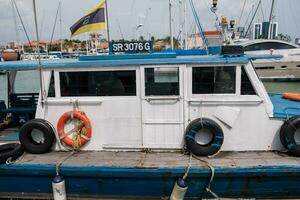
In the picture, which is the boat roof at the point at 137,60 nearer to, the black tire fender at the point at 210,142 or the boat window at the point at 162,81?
the boat window at the point at 162,81

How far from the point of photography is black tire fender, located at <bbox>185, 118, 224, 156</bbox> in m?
4.99

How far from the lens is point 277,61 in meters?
20.0

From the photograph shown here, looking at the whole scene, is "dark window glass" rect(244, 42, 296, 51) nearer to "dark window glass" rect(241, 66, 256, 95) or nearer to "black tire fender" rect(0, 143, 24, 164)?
"dark window glass" rect(241, 66, 256, 95)

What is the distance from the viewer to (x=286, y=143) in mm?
4957

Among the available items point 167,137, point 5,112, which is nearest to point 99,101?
point 167,137

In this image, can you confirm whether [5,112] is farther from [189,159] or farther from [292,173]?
[292,173]

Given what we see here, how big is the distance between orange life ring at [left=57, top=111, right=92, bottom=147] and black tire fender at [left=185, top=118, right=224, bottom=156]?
168 centimetres

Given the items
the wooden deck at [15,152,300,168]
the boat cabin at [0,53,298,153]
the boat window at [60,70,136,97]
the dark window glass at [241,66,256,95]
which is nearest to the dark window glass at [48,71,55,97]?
the boat cabin at [0,53,298,153]

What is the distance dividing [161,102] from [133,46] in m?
1.30

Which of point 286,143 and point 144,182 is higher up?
point 286,143

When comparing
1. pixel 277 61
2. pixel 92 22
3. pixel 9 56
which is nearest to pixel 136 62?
pixel 92 22

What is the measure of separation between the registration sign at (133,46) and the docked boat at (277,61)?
15.1 m

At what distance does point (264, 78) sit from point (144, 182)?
692 inches

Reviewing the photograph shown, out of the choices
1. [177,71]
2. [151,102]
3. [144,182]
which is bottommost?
[144,182]
